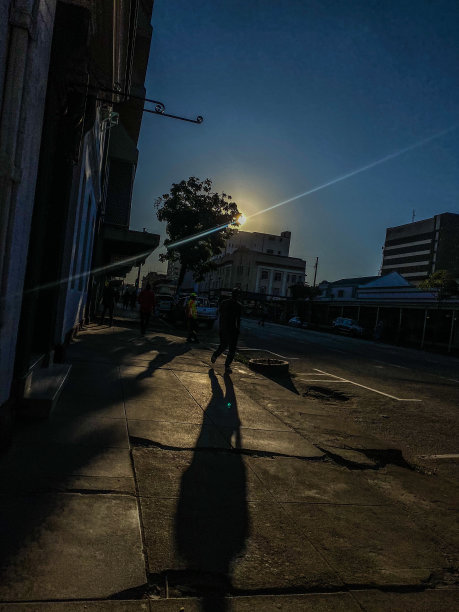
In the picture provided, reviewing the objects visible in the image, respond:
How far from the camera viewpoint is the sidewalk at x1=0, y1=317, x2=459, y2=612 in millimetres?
2086

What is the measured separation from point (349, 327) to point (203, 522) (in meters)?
40.1

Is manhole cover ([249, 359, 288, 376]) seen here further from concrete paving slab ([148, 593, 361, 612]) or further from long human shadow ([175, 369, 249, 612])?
concrete paving slab ([148, 593, 361, 612])

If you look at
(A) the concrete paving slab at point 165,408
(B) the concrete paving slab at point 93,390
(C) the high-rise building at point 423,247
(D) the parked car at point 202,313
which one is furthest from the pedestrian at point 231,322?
(C) the high-rise building at point 423,247

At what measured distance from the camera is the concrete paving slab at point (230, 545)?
2252 mm

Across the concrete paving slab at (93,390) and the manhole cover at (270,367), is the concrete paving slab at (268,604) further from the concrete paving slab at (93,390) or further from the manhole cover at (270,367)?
the manhole cover at (270,367)

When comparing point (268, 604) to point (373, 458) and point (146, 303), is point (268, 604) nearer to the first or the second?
point (373, 458)

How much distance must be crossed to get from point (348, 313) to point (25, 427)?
1973 inches

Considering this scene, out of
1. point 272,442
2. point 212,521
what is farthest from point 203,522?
point 272,442

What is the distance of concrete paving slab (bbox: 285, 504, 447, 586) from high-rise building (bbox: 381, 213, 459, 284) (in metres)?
111

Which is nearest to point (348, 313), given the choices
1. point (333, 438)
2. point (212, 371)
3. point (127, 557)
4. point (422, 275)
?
point (212, 371)

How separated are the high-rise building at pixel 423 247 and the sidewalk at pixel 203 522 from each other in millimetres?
110600

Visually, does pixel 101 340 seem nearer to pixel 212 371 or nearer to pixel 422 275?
pixel 212 371

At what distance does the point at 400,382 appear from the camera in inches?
447

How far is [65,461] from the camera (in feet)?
11.1
